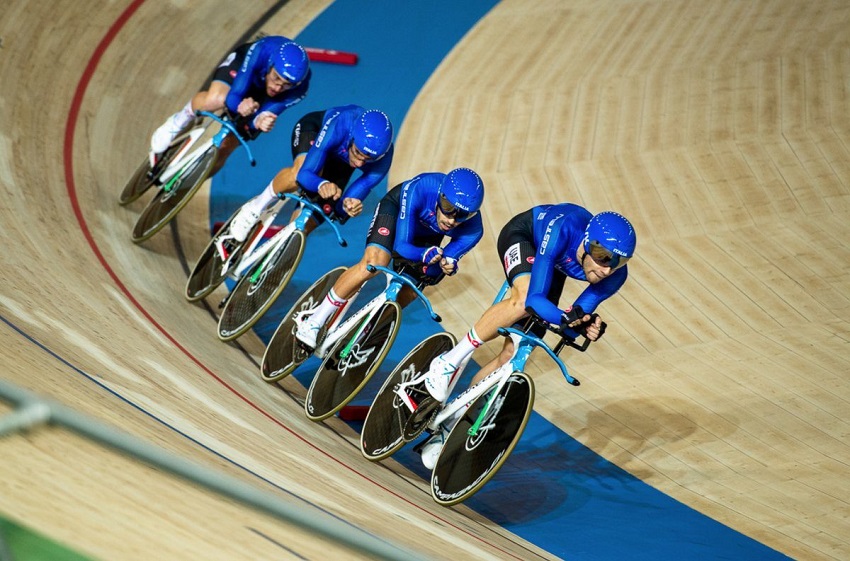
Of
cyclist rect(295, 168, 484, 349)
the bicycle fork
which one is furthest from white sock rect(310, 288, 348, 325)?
the bicycle fork

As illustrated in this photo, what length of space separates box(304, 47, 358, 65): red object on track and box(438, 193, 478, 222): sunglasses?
472 centimetres

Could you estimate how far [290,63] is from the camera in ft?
18.2

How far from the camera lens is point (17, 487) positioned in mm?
2041

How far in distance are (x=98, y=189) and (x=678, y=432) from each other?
157 inches

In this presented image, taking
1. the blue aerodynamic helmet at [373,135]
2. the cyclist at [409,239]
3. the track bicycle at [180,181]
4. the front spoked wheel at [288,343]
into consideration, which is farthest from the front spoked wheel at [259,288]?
the track bicycle at [180,181]

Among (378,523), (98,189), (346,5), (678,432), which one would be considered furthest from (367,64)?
(378,523)

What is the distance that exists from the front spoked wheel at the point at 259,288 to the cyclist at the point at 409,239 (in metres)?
0.37

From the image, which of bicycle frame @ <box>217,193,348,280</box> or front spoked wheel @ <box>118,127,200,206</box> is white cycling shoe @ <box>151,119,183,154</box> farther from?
bicycle frame @ <box>217,193,348,280</box>

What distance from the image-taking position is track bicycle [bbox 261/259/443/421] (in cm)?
462

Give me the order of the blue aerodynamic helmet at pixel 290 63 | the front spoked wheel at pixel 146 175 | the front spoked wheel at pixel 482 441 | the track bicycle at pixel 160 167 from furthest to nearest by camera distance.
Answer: the front spoked wheel at pixel 146 175 → the track bicycle at pixel 160 167 → the blue aerodynamic helmet at pixel 290 63 → the front spoked wheel at pixel 482 441

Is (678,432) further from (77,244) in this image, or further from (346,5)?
(346,5)

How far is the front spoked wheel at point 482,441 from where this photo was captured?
162 inches

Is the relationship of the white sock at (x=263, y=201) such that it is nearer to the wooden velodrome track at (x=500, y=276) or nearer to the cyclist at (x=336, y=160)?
the cyclist at (x=336, y=160)

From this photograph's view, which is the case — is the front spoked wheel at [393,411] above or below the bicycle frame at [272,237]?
below
